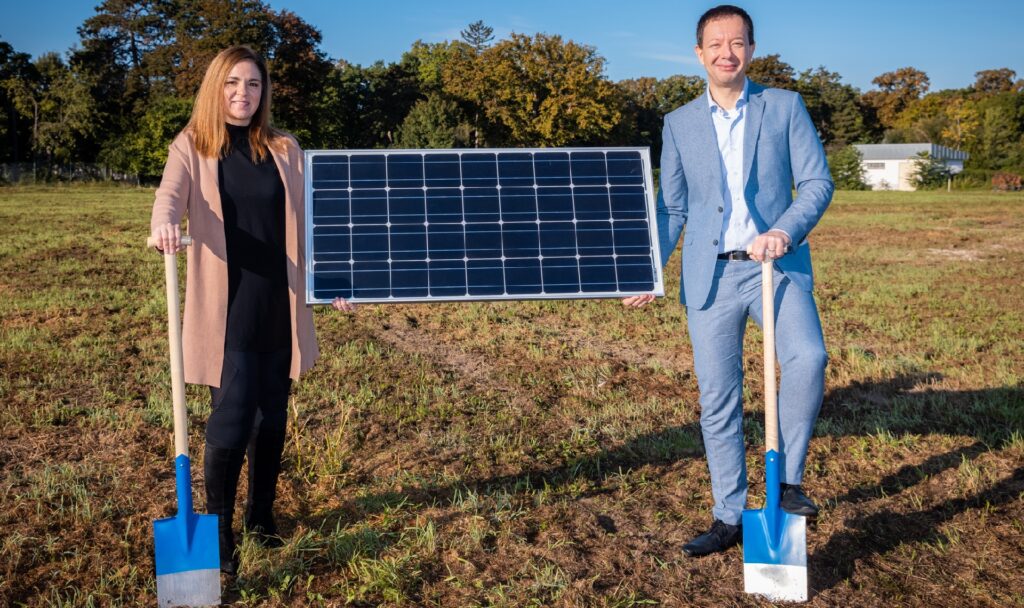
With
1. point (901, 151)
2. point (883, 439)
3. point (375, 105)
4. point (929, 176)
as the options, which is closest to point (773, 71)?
point (901, 151)

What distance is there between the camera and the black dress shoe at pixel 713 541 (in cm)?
464

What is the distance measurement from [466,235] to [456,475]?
69.5 inches

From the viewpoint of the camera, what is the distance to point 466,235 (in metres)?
5.05

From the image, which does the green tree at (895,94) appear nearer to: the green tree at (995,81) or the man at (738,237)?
the green tree at (995,81)

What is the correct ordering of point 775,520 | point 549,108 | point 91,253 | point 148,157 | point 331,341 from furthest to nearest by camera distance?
1. point 549,108
2. point 148,157
3. point 91,253
4. point 331,341
5. point 775,520

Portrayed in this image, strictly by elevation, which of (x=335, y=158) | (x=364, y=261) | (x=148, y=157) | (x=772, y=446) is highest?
(x=148, y=157)

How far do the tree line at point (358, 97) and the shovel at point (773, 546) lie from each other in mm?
49864

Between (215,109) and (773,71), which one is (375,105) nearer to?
(773,71)

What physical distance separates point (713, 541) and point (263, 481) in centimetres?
242

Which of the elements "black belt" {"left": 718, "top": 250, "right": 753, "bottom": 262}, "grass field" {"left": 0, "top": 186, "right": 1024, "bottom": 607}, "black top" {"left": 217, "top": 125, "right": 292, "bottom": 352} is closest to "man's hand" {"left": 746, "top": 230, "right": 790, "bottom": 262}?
"black belt" {"left": 718, "top": 250, "right": 753, "bottom": 262}

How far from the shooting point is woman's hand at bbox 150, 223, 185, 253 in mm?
3961

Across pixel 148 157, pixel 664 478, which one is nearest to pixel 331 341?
pixel 664 478

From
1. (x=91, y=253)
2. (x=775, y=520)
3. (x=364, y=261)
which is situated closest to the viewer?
(x=775, y=520)

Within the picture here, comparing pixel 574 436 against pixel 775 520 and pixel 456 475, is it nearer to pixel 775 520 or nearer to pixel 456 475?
pixel 456 475
